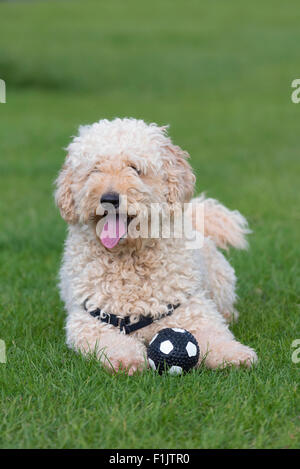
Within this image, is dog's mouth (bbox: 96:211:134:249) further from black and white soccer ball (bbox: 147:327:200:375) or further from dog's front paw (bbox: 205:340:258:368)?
dog's front paw (bbox: 205:340:258:368)

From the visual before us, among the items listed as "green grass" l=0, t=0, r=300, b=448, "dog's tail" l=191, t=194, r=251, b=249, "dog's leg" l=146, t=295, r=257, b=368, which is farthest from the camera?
"dog's tail" l=191, t=194, r=251, b=249

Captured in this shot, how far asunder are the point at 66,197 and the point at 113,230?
1.42 ft

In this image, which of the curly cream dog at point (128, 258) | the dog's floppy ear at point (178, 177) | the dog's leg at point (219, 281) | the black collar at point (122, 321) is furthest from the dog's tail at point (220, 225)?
the black collar at point (122, 321)

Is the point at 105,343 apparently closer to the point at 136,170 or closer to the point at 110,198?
the point at 110,198

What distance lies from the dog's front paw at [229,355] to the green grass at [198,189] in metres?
0.08

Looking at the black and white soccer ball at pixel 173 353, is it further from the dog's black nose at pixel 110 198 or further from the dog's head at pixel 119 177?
the dog's black nose at pixel 110 198

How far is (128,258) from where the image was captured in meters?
4.18

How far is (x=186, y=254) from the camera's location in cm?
434

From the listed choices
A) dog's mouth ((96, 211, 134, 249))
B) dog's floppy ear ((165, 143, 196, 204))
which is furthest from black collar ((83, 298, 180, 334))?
dog's floppy ear ((165, 143, 196, 204))

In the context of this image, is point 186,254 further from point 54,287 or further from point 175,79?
point 175,79

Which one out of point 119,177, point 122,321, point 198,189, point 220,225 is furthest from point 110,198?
point 198,189

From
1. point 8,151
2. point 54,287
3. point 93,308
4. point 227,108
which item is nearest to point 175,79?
point 227,108

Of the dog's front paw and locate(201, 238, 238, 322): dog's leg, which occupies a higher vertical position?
locate(201, 238, 238, 322): dog's leg

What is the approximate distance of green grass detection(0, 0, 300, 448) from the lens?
3285 mm
